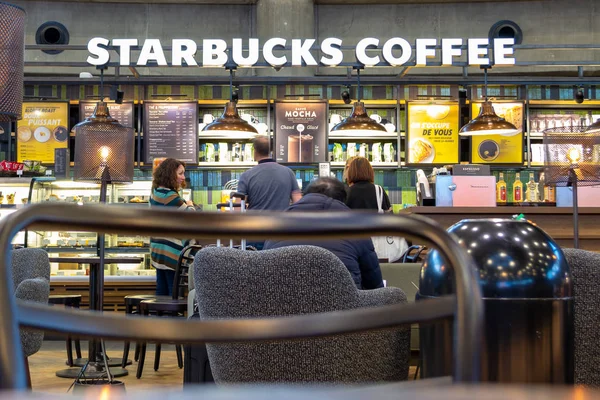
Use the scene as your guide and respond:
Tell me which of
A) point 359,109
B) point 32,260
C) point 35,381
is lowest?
point 35,381

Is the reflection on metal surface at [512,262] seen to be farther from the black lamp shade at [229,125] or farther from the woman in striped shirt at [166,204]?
the black lamp shade at [229,125]

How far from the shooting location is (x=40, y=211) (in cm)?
62

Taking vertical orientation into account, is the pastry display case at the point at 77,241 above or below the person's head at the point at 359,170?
below

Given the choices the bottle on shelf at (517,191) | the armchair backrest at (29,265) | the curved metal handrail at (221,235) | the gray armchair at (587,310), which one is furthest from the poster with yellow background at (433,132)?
the curved metal handrail at (221,235)

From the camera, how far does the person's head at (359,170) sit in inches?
252

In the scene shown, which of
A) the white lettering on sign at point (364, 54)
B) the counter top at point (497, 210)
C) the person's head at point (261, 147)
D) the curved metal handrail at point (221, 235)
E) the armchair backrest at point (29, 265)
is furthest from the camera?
the white lettering on sign at point (364, 54)

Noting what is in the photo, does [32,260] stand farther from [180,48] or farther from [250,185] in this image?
[180,48]

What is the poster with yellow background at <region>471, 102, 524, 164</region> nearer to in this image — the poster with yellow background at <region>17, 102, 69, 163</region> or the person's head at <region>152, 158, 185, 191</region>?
the person's head at <region>152, 158, 185, 191</region>

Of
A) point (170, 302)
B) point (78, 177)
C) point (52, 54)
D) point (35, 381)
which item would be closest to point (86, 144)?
point (78, 177)

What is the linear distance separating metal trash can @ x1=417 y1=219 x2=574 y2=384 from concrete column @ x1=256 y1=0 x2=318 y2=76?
8.73m

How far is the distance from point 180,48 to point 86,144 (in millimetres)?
3898

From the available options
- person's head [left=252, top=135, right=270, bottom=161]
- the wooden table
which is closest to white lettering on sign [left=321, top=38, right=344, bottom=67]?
person's head [left=252, top=135, right=270, bottom=161]

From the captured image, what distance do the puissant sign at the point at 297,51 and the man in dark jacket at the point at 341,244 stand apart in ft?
17.8

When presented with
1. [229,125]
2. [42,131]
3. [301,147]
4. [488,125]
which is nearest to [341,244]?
[229,125]
